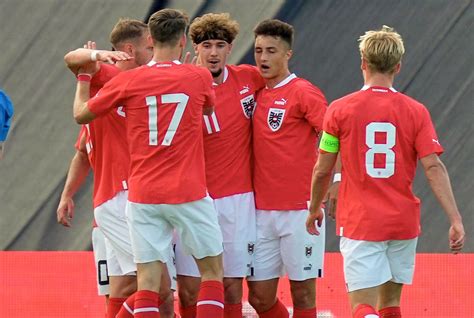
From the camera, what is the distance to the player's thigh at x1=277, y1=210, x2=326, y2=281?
5426 mm

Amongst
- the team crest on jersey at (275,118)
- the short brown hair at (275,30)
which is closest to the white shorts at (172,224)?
the team crest on jersey at (275,118)

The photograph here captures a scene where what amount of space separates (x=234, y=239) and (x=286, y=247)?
264mm

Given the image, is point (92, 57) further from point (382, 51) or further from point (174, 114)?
point (382, 51)

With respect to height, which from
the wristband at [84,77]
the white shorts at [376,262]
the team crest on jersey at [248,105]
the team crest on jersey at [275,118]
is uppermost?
the wristband at [84,77]

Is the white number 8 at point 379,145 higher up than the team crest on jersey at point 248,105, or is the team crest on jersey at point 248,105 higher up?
the team crest on jersey at point 248,105

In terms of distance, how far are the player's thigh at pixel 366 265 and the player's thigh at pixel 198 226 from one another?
0.61 m

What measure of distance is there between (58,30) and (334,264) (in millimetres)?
2466

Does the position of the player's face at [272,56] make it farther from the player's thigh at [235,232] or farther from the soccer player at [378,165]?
the soccer player at [378,165]

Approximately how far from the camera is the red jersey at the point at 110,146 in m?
5.24

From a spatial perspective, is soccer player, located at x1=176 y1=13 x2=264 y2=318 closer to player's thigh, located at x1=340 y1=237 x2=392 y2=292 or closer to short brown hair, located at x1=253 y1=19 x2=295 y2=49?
short brown hair, located at x1=253 y1=19 x2=295 y2=49

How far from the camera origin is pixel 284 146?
5.45 metres

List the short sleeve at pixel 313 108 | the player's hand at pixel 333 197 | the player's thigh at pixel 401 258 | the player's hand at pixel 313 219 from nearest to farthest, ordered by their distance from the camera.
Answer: the player's thigh at pixel 401 258, the player's hand at pixel 313 219, the player's hand at pixel 333 197, the short sleeve at pixel 313 108

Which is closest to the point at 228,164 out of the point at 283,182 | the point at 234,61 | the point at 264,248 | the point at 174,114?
the point at 283,182

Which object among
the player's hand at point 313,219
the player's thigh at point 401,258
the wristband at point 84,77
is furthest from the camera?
the wristband at point 84,77
